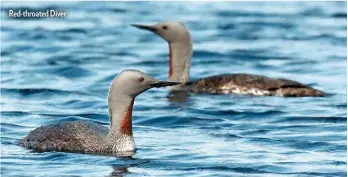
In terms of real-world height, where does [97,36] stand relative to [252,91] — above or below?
above

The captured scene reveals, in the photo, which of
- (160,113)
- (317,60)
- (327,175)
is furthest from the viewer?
(317,60)

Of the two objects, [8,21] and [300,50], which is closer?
[300,50]

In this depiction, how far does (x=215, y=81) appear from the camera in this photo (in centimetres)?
1828

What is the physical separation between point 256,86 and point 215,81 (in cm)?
63

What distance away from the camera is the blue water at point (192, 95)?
12469mm

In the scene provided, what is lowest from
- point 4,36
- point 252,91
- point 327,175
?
point 327,175

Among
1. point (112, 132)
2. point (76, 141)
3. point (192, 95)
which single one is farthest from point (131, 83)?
point (192, 95)

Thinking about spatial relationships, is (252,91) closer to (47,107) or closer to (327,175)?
(47,107)

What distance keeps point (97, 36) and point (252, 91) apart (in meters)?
9.45

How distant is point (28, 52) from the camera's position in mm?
24281

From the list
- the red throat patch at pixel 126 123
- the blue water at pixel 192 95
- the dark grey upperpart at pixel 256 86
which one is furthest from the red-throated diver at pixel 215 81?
the red throat patch at pixel 126 123

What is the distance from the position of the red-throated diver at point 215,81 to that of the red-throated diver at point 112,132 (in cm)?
502

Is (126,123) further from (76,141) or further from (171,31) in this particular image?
(171,31)

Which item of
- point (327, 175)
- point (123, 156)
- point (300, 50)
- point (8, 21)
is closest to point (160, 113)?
point (123, 156)
